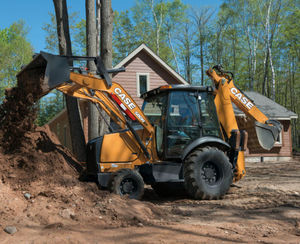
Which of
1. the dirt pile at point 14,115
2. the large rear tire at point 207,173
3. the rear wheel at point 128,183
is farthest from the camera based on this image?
the large rear tire at point 207,173

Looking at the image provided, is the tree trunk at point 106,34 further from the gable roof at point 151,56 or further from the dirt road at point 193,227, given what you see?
the gable roof at point 151,56

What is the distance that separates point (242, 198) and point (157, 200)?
1885mm

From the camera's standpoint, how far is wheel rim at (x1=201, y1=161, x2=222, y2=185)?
23.4 feet

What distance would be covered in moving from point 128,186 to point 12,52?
35149mm

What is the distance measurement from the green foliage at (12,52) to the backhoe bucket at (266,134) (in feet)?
110

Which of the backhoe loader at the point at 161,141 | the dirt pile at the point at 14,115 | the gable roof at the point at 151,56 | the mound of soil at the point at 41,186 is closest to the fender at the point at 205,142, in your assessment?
the backhoe loader at the point at 161,141

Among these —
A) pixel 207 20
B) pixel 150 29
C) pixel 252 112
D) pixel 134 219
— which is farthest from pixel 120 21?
pixel 134 219

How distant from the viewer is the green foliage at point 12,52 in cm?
3589

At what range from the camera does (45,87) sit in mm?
5703

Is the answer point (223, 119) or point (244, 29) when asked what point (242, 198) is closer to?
point (223, 119)

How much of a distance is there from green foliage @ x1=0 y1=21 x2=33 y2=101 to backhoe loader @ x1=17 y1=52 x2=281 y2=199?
→ 106 feet

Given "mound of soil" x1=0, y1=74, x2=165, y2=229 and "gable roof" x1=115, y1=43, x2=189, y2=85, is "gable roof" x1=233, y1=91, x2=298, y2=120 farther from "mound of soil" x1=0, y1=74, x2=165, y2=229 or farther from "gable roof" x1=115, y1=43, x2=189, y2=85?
"mound of soil" x1=0, y1=74, x2=165, y2=229

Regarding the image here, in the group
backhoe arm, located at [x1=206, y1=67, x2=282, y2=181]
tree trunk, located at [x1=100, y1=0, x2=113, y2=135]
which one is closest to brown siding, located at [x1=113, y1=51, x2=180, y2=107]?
tree trunk, located at [x1=100, y1=0, x2=113, y2=135]

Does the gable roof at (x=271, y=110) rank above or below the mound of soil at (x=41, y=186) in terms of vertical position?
above
